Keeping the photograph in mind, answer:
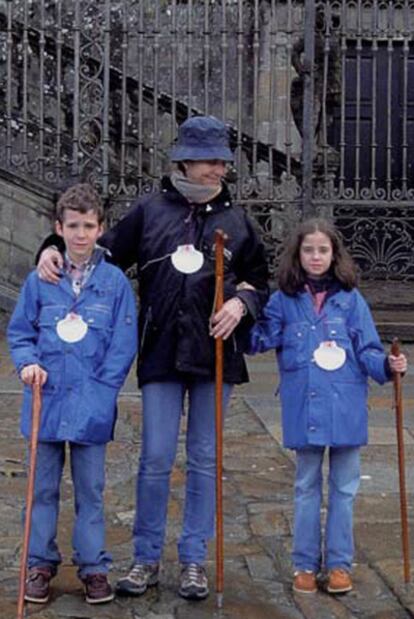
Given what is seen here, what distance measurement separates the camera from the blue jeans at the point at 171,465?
5.30m

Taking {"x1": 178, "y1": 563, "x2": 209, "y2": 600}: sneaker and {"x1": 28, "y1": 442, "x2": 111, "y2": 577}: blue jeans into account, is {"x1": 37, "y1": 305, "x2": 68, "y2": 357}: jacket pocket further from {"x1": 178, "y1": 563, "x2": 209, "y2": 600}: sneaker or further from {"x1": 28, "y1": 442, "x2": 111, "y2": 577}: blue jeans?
{"x1": 178, "y1": 563, "x2": 209, "y2": 600}: sneaker

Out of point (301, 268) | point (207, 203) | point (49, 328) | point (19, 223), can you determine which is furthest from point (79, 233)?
point (19, 223)

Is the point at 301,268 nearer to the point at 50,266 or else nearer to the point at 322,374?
the point at 322,374

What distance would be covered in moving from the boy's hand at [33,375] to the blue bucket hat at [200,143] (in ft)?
3.32

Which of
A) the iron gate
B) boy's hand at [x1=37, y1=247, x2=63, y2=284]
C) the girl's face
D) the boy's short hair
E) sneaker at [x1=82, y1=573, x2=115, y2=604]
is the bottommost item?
sneaker at [x1=82, y1=573, x2=115, y2=604]

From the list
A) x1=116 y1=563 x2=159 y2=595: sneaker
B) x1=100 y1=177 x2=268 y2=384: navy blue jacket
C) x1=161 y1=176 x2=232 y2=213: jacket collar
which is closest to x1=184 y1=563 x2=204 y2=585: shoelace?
x1=116 y1=563 x2=159 y2=595: sneaker

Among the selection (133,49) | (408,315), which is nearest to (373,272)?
(408,315)

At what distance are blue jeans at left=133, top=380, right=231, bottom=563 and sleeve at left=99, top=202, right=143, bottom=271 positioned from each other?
1.80 feet

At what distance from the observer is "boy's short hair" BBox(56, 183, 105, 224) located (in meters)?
5.28

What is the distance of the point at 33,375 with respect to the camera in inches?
199

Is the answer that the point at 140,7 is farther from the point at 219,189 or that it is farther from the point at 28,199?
the point at 219,189

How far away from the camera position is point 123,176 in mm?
12438

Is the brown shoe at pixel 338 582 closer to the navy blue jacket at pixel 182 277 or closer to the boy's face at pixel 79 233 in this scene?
the navy blue jacket at pixel 182 277

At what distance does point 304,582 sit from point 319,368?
0.87 metres
